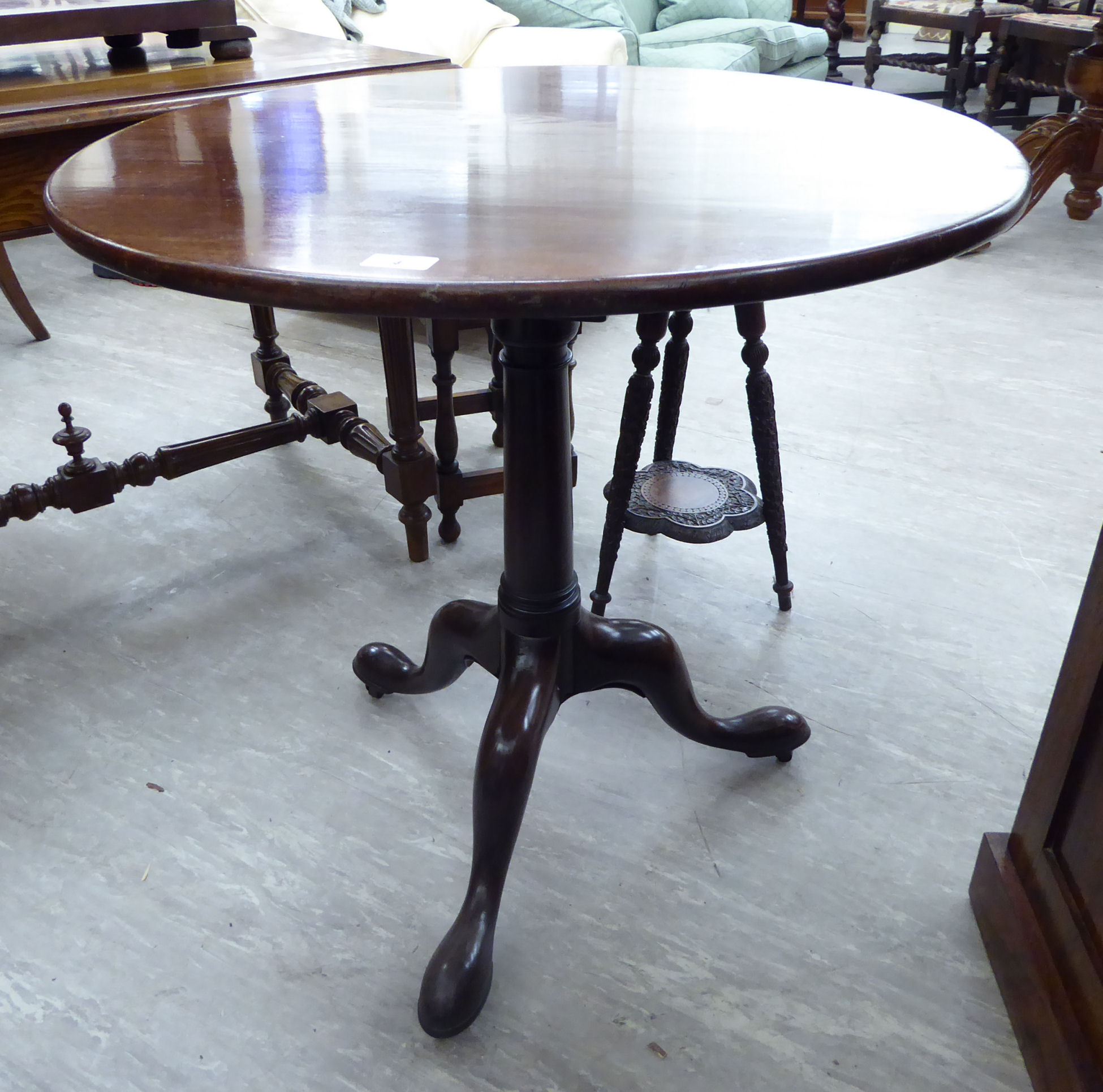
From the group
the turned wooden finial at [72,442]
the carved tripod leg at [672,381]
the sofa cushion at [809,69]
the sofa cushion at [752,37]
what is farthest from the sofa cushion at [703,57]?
the turned wooden finial at [72,442]

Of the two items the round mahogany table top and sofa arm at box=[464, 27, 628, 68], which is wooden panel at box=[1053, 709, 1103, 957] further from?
sofa arm at box=[464, 27, 628, 68]

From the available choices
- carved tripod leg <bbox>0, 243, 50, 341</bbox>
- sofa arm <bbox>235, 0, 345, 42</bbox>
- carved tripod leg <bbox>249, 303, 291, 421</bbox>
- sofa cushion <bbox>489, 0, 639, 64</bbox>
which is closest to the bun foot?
carved tripod leg <bbox>249, 303, 291, 421</bbox>

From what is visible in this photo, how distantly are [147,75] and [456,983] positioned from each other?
138 centimetres

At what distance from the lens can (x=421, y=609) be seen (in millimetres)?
1624

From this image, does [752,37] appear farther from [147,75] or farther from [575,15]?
[147,75]

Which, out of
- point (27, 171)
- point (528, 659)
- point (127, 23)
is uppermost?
point (127, 23)

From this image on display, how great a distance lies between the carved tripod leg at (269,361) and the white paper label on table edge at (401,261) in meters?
1.39

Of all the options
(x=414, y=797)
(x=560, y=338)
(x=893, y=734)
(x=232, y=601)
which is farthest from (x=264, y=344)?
(x=893, y=734)

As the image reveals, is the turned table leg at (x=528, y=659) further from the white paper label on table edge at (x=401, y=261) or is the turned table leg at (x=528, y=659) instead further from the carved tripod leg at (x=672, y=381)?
the carved tripod leg at (x=672, y=381)

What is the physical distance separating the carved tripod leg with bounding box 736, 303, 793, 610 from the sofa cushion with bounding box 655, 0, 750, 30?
3.91 metres

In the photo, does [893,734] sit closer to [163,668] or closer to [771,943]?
[771,943]

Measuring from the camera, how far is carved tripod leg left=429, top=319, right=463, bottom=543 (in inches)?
63.9

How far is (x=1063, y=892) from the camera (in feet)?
3.15

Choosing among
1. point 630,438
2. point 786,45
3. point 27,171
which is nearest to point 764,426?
point 630,438
